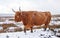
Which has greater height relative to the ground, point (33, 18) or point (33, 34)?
point (33, 18)

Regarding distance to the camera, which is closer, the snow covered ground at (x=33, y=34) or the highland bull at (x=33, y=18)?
the snow covered ground at (x=33, y=34)

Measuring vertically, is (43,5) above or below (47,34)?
above

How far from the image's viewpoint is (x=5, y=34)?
72.8 inches

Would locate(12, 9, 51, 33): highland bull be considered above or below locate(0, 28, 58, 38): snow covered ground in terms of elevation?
above

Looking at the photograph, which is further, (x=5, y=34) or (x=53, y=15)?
(x=53, y=15)

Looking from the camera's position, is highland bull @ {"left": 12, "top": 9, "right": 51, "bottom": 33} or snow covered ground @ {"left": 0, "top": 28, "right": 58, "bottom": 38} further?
highland bull @ {"left": 12, "top": 9, "right": 51, "bottom": 33}

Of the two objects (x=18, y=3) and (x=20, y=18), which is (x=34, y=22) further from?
(x=18, y=3)

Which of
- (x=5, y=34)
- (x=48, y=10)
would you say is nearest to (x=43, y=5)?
(x=48, y=10)

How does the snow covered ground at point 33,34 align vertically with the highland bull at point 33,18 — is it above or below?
below

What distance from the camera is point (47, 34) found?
1.93m

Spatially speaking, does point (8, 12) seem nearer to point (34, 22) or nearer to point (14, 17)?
point (14, 17)

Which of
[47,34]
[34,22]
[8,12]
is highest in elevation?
[8,12]

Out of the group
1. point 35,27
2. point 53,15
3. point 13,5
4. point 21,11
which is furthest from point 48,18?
point 13,5

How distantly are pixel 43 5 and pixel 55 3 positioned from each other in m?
0.16
